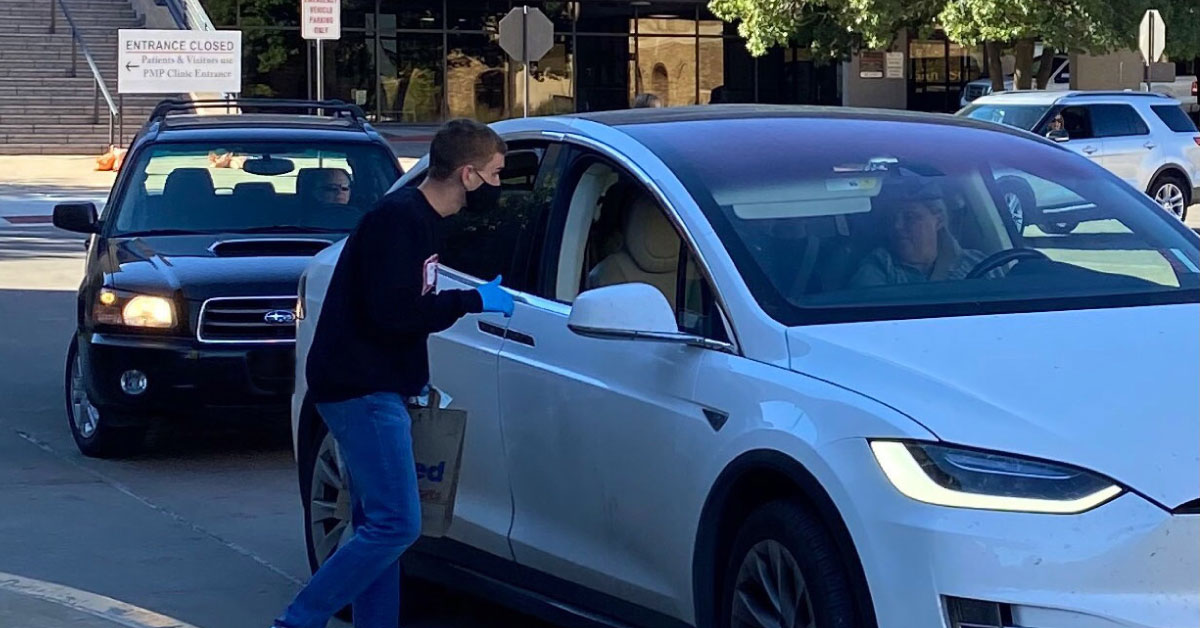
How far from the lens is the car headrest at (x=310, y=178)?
10242 millimetres

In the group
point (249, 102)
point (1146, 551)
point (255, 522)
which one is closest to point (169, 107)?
point (249, 102)

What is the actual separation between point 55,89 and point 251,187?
2339cm

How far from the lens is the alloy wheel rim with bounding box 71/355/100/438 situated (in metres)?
9.44

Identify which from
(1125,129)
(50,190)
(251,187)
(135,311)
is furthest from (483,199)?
(50,190)

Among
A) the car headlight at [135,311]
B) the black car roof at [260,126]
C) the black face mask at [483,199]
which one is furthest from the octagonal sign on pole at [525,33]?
the black face mask at [483,199]

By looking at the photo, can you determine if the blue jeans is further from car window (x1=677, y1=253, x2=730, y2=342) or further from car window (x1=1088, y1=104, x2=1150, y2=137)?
car window (x1=1088, y1=104, x2=1150, y2=137)

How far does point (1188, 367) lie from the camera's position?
4.17 m

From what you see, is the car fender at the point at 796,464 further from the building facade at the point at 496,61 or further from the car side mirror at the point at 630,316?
the building facade at the point at 496,61

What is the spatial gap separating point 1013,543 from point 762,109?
7.72 ft

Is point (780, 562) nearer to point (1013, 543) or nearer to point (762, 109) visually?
point (1013, 543)

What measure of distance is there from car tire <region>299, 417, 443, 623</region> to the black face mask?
3.02 feet

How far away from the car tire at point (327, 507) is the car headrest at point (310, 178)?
13.2ft

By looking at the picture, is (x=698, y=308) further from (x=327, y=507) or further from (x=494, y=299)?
(x=327, y=507)

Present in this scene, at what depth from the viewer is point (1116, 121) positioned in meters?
23.0
